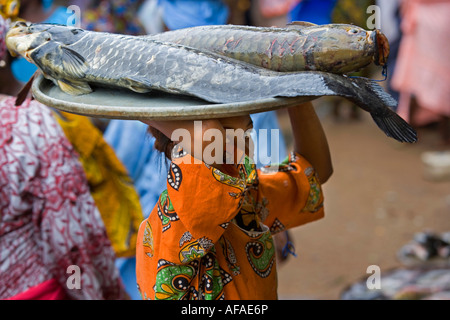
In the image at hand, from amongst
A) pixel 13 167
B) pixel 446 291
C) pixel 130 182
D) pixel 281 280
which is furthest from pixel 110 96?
pixel 281 280

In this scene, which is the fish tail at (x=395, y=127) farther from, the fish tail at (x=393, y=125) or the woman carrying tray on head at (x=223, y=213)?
the woman carrying tray on head at (x=223, y=213)

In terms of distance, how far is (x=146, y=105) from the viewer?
3.78ft

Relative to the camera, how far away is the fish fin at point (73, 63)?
124 cm

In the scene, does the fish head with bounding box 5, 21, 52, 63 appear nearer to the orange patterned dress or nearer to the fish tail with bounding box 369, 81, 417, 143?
the orange patterned dress

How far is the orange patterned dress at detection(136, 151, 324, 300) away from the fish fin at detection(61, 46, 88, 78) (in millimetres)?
302

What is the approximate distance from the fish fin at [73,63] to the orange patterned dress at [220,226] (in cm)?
30

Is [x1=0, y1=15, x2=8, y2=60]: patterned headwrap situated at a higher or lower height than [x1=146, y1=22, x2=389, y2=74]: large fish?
higher

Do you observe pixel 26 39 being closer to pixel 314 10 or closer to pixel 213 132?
pixel 213 132

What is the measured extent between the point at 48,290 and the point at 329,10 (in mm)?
4885

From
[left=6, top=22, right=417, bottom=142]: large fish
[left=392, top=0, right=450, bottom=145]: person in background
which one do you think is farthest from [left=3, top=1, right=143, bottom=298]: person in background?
[left=392, top=0, right=450, bottom=145]: person in background

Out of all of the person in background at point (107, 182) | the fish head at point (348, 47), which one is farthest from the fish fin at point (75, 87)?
the person in background at point (107, 182)

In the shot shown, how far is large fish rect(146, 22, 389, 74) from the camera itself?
1.13 meters

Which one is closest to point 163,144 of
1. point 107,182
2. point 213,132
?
point 213,132

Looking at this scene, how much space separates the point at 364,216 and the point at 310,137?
362 cm
